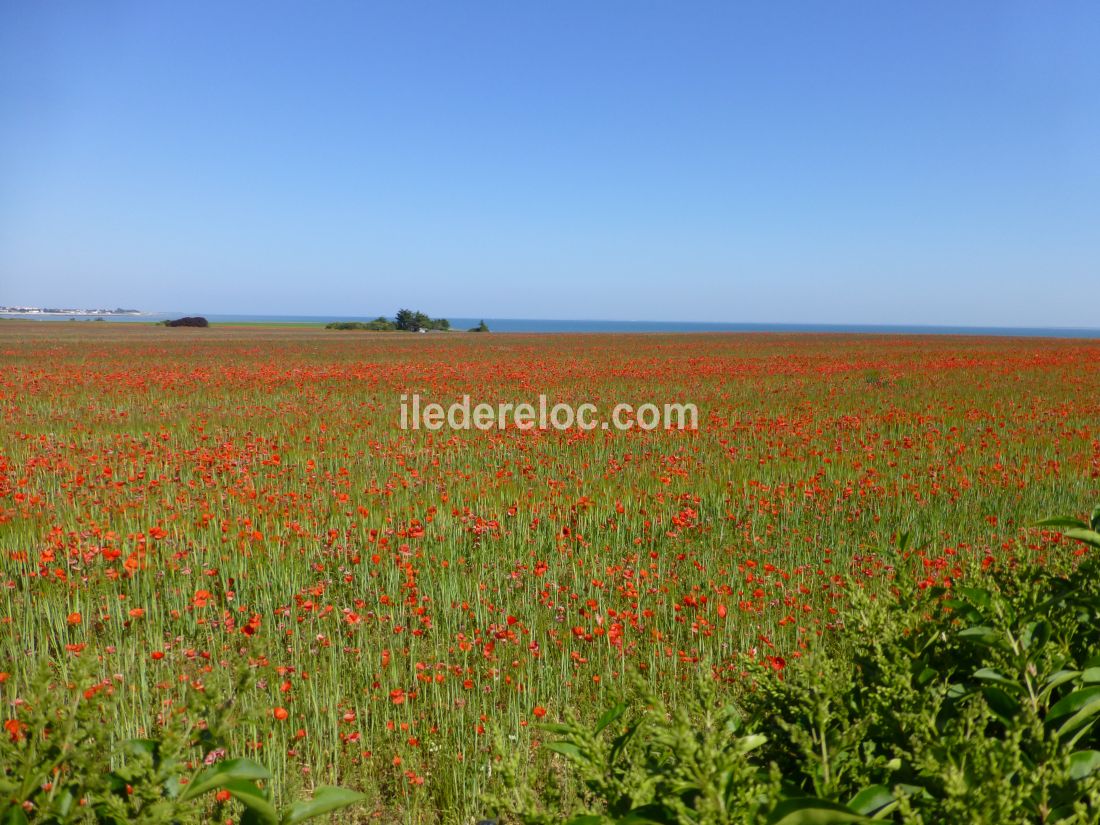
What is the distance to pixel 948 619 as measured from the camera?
7.30 feet

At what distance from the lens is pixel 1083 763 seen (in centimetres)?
141

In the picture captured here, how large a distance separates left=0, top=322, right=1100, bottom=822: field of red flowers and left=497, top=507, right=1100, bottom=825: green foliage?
0.76 ft

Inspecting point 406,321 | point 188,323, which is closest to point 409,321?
point 406,321

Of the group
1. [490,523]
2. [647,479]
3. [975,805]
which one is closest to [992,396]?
[647,479]

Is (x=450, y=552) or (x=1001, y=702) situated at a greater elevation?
(x=1001, y=702)

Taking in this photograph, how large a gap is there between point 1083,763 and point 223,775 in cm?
166

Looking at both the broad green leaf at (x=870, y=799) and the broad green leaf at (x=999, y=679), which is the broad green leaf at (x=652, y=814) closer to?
the broad green leaf at (x=870, y=799)

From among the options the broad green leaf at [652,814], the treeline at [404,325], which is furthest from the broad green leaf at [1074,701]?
the treeline at [404,325]

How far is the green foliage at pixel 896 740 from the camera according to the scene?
1.21 m

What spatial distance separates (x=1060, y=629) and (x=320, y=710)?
292 centimetres

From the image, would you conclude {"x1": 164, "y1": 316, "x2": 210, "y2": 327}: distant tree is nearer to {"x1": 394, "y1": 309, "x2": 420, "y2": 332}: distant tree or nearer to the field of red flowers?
{"x1": 394, "y1": 309, "x2": 420, "y2": 332}: distant tree

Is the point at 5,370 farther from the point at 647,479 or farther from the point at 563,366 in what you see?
the point at 647,479

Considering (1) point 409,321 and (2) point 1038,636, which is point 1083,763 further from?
(1) point 409,321

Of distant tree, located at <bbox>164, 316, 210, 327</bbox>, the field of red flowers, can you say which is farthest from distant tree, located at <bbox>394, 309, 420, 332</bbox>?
the field of red flowers
